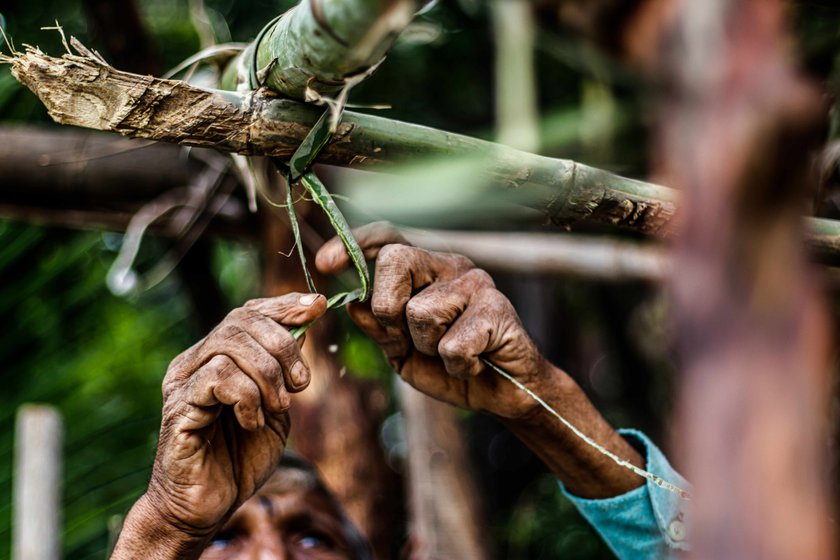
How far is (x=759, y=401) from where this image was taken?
39 centimetres

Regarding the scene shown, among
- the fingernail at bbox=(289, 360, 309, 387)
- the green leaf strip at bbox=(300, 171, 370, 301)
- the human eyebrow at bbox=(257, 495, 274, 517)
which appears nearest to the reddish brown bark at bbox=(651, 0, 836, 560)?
the green leaf strip at bbox=(300, 171, 370, 301)

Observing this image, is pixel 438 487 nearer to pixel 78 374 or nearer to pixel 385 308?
pixel 78 374

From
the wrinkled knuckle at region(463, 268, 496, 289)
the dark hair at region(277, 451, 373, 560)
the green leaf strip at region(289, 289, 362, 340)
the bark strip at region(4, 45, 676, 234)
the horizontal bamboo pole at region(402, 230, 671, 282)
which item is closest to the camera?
the bark strip at region(4, 45, 676, 234)

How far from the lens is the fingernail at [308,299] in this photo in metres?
1.04

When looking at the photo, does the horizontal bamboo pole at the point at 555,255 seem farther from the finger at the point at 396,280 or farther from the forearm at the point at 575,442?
the finger at the point at 396,280

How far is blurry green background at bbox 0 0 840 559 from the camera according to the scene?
235 centimetres

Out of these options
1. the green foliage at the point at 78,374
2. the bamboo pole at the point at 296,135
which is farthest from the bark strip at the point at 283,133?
the green foliage at the point at 78,374

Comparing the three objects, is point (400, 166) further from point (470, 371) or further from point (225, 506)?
point (225, 506)

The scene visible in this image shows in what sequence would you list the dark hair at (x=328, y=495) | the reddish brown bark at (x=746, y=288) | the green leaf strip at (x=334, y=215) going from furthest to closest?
the dark hair at (x=328, y=495) < the green leaf strip at (x=334, y=215) < the reddish brown bark at (x=746, y=288)

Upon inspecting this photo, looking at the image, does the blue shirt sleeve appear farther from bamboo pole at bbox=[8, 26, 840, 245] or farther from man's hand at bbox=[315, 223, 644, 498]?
bamboo pole at bbox=[8, 26, 840, 245]

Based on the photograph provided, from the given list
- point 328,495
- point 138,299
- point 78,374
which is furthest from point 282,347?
point 138,299

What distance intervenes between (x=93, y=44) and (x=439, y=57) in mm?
1156

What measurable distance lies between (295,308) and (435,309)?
0.58 feet

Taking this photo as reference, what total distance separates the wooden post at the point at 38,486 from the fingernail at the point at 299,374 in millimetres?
1044
